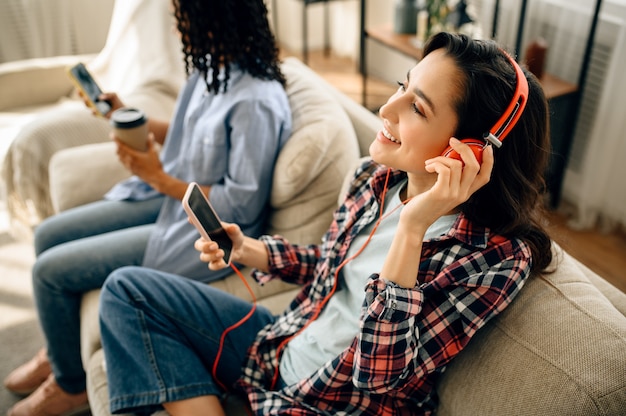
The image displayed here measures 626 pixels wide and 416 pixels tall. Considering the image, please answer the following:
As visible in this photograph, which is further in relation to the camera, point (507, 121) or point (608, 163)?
point (608, 163)

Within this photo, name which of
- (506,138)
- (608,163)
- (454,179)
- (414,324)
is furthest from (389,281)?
(608,163)

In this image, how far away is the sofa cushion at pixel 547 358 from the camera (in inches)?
33.7

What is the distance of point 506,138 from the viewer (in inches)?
35.9

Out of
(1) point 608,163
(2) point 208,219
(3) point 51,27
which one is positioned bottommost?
(1) point 608,163

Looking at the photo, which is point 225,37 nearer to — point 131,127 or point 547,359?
point 131,127

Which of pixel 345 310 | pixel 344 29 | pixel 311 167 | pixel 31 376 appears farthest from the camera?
pixel 344 29

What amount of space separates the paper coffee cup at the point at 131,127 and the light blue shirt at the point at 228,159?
0.13 metres

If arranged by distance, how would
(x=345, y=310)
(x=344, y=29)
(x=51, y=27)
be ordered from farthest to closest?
(x=344, y=29), (x=51, y=27), (x=345, y=310)

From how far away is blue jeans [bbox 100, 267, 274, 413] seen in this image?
111 cm

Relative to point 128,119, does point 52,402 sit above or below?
below

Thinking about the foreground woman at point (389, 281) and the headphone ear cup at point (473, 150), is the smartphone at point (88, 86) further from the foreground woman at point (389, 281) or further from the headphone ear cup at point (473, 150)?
the headphone ear cup at point (473, 150)

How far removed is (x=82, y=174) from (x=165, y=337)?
2.88ft

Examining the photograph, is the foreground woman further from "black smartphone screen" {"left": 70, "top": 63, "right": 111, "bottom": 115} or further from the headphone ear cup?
"black smartphone screen" {"left": 70, "top": 63, "right": 111, "bottom": 115}

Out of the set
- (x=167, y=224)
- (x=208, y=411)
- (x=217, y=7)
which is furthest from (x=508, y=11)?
(x=208, y=411)
